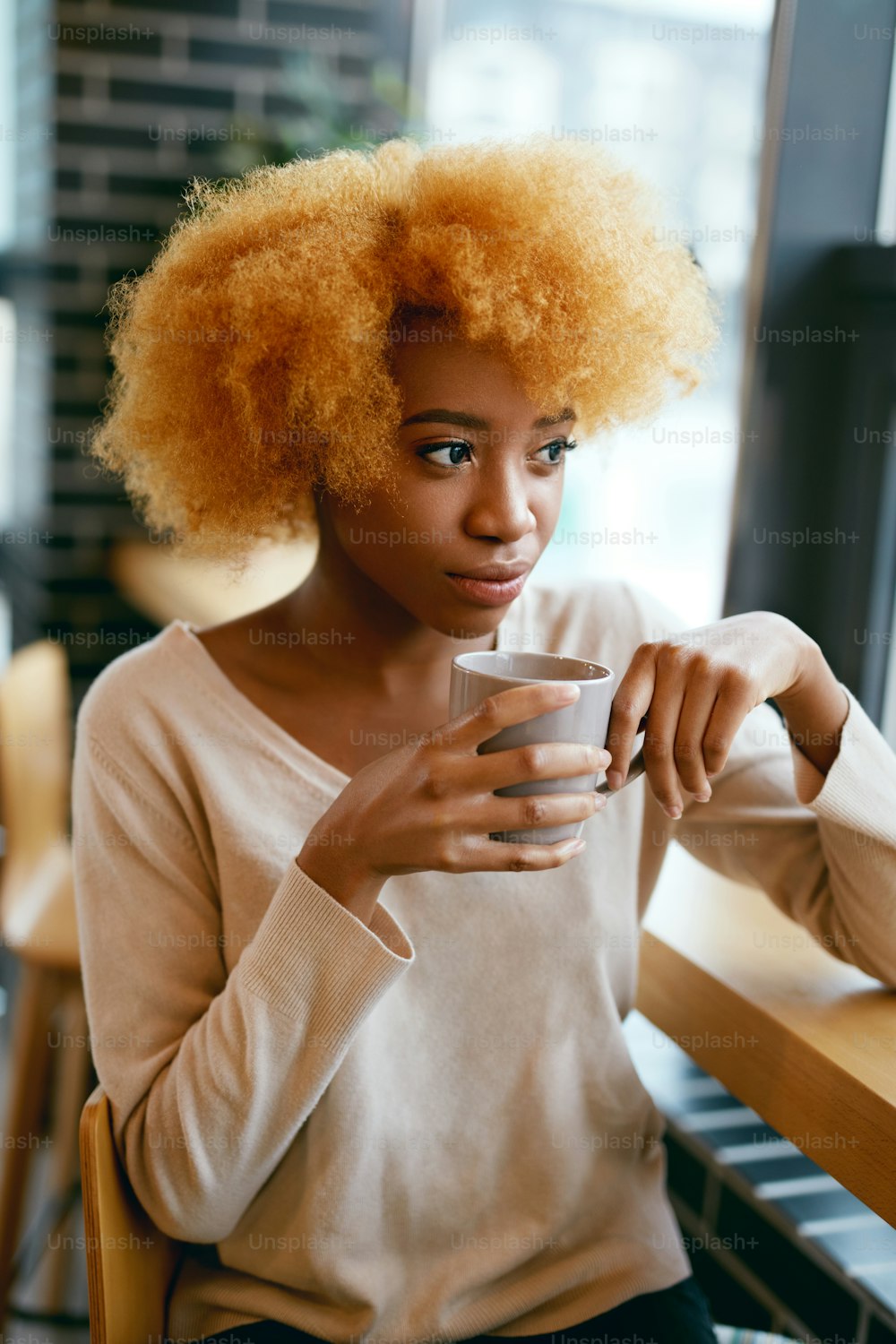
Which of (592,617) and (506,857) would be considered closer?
(506,857)

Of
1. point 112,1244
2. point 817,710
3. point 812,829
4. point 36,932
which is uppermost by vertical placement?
point 817,710

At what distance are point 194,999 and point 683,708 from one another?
0.43 metres

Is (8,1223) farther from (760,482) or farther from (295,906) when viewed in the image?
(760,482)

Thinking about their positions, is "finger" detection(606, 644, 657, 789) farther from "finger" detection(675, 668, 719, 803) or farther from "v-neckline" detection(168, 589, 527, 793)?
"v-neckline" detection(168, 589, 527, 793)

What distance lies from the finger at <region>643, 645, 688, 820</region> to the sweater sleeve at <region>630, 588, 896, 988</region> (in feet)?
0.62

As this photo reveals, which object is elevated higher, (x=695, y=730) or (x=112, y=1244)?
(x=695, y=730)

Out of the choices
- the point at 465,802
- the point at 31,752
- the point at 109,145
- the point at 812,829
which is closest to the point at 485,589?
the point at 465,802

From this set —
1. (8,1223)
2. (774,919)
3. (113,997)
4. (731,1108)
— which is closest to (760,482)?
(774,919)

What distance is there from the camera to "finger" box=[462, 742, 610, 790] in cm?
69

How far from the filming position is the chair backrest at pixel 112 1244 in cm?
80

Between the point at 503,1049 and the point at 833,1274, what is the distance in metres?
0.52

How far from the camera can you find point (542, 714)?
688 millimetres

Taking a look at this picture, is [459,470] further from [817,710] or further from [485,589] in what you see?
[817,710]

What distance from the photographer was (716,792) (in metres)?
1.06
